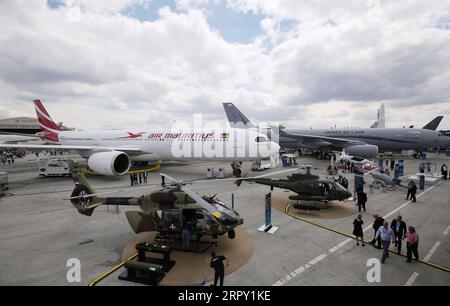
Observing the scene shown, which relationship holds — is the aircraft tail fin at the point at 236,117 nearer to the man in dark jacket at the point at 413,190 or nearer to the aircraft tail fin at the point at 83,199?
the man in dark jacket at the point at 413,190

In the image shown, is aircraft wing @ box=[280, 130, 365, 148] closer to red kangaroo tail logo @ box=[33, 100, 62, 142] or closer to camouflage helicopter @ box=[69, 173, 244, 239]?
camouflage helicopter @ box=[69, 173, 244, 239]

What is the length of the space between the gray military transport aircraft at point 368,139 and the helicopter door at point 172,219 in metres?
24.1

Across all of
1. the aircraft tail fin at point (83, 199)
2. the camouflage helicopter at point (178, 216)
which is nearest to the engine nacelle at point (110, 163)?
the aircraft tail fin at point (83, 199)

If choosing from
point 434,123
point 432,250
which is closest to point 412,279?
point 432,250

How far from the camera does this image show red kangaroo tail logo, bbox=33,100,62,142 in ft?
101

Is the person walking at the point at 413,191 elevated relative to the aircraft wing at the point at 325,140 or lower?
lower

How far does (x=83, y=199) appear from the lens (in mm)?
9602

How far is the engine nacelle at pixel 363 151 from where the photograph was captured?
30234 mm

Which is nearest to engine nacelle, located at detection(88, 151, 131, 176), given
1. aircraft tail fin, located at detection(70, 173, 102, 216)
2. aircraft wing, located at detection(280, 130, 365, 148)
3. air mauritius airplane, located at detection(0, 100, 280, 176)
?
air mauritius airplane, located at detection(0, 100, 280, 176)

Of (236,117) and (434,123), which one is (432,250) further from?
(434,123)

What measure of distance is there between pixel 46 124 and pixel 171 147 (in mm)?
21555
